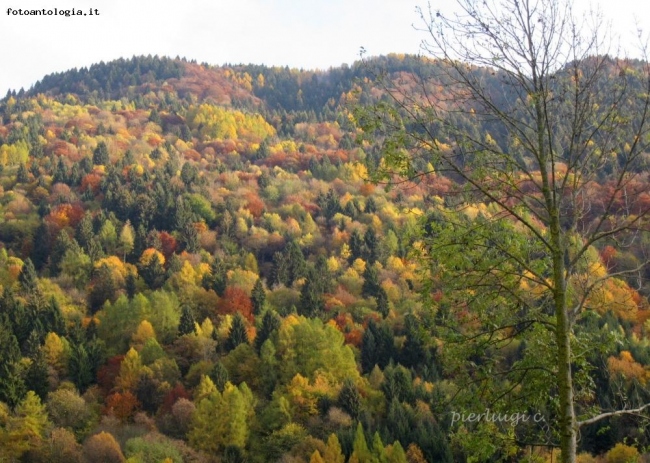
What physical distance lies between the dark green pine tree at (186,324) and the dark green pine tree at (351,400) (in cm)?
2546

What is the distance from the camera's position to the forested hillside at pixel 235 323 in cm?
5394

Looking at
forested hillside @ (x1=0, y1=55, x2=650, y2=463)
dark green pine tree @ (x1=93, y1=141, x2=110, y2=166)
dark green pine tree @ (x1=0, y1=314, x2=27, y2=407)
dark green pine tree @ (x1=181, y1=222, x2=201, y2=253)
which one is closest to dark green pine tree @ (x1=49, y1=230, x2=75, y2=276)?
forested hillside @ (x1=0, y1=55, x2=650, y2=463)

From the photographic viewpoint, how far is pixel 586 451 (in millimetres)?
55656

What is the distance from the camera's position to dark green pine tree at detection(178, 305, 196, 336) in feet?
275

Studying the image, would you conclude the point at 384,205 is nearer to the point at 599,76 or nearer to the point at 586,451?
the point at 586,451

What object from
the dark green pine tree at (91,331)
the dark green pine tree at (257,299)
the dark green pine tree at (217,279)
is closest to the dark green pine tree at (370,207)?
the dark green pine tree at (217,279)

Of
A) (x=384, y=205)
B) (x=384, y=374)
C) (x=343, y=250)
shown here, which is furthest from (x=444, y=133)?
(x=384, y=205)

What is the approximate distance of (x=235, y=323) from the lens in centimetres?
8062

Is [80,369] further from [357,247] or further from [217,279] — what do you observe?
[357,247]

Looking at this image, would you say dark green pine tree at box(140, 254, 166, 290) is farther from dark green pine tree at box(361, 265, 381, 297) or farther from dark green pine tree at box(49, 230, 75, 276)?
dark green pine tree at box(361, 265, 381, 297)

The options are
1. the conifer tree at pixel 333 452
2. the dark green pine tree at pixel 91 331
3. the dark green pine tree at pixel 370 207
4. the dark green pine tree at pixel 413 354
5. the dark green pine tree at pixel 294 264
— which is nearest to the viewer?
the conifer tree at pixel 333 452

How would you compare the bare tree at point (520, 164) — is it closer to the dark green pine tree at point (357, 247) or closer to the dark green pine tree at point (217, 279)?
the dark green pine tree at point (217, 279)

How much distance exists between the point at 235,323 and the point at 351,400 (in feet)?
68.1

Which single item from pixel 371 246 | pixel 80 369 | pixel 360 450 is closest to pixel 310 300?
pixel 371 246
